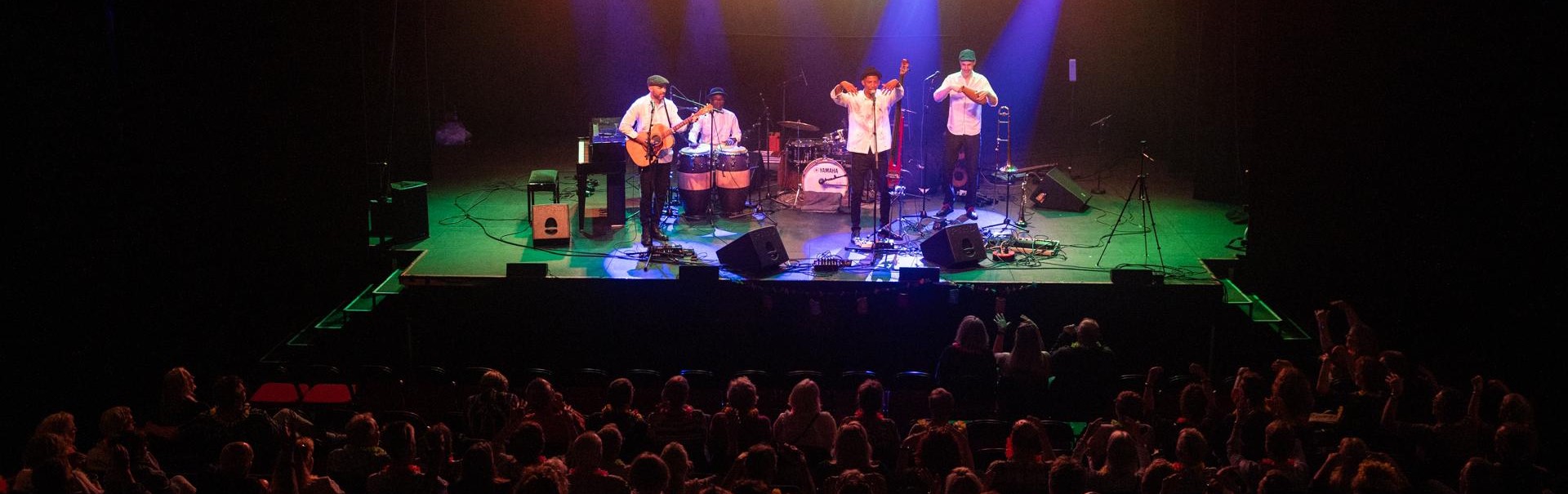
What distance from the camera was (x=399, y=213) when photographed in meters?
10.7

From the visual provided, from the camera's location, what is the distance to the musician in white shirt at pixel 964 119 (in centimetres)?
1153

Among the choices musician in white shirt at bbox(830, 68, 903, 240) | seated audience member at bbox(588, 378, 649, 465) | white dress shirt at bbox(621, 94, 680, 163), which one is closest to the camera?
seated audience member at bbox(588, 378, 649, 465)

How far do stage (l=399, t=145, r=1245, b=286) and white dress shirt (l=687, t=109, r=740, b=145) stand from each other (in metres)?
0.87

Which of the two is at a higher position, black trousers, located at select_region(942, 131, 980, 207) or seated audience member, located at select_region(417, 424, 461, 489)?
black trousers, located at select_region(942, 131, 980, 207)

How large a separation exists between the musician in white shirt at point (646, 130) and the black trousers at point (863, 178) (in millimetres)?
1840

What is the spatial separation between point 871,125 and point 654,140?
82.1 inches

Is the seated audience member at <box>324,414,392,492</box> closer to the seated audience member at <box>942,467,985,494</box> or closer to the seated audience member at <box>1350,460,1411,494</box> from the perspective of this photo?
the seated audience member at <box>942,467,985,494</box>

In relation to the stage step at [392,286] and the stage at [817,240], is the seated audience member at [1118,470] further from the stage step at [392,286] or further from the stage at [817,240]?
the stage step at [392,286]

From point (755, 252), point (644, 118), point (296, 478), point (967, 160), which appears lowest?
point (296, 478)

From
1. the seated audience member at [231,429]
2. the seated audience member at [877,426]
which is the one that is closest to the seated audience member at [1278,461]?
the seated audience member at [877,426]

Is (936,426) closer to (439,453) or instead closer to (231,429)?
(439,453)

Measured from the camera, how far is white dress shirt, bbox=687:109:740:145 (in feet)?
39.2

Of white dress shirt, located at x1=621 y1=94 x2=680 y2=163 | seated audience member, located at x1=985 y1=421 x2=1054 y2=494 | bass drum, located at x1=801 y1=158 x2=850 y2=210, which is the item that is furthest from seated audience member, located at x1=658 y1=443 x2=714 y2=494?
bass drum, located at x1=801 y1=158 x2=850 y2=210

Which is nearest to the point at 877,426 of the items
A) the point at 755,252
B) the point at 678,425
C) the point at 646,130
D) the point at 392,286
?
the point at 678,425
